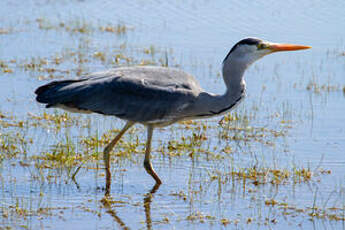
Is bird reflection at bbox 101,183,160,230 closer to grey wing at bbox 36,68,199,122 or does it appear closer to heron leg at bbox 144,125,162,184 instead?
heron leg at bbox 144,125,162,184

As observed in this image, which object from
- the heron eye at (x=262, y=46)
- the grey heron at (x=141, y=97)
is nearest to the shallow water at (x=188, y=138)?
the grey heron at (x=141, y=97)

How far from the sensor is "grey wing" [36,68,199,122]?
689cm

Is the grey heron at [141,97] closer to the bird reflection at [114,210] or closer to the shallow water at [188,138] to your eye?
the bird reflection at [114,210]

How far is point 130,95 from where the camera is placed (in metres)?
7.03

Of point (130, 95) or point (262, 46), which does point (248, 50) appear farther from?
point (130, 95)

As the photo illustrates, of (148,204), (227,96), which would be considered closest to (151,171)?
(148,204)

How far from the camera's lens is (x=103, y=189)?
681 cm

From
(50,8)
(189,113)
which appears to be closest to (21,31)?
(50,8)

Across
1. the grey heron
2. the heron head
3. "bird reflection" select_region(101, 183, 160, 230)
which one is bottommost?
"bird reflection" select_region(101, 183, 160, 230)

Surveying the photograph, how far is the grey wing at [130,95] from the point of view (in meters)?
6.89

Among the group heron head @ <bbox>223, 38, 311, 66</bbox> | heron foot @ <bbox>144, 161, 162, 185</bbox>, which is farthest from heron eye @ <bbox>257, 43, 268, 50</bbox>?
heron foot @ <bbox>144, 161, 162, 185</bbox>

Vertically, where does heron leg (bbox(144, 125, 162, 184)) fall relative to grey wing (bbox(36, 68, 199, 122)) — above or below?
below

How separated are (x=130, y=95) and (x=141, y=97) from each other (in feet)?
0.36

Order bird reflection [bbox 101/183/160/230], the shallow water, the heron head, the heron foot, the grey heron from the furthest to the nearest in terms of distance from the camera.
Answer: the heron head → the heron foot → the grey heron → the shallow water → bird reflection [bbox 101/183/160/230]
